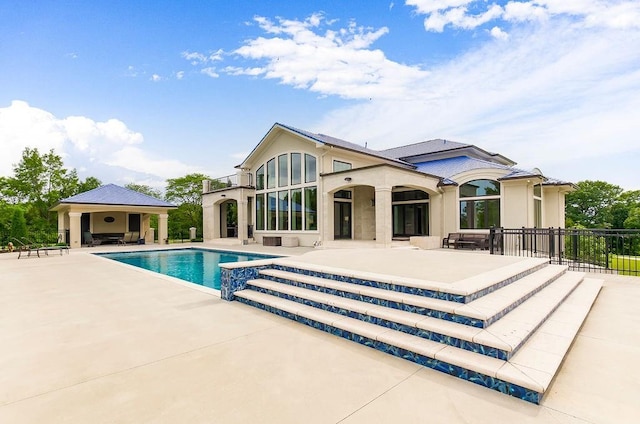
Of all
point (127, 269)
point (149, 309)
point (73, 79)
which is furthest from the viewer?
point (73, 79)

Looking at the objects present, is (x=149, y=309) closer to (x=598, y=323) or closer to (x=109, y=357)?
(x=109, y=357)

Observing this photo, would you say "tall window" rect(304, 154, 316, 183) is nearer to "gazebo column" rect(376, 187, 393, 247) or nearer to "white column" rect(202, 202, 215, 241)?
"gazebo column" rect(376, 187, 393, 247)

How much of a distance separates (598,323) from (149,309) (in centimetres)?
737

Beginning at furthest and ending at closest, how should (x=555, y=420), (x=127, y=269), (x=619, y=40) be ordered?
(x=619, y=40)
(x=127, y=269)
(x=555, y=420)

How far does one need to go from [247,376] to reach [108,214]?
89.4ft

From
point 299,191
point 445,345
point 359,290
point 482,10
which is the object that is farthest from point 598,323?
point 299,191

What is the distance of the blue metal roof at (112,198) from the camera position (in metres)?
21.1

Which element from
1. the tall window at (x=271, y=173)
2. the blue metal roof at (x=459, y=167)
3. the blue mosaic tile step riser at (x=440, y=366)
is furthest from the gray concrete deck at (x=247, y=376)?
the tall window at (x=271, y=173)

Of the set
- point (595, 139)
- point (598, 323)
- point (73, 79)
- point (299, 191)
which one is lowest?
point (598, 323)

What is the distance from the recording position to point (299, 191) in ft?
61.9

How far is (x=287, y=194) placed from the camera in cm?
1966

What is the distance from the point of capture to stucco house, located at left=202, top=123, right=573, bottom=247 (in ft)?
49.2

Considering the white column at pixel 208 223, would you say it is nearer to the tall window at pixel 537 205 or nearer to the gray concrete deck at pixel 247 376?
the gray concrete deck at pixel 247 376

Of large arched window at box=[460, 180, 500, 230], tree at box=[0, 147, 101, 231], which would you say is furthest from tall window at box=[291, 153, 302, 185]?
tree at box=[0, 147, 101, 231]
